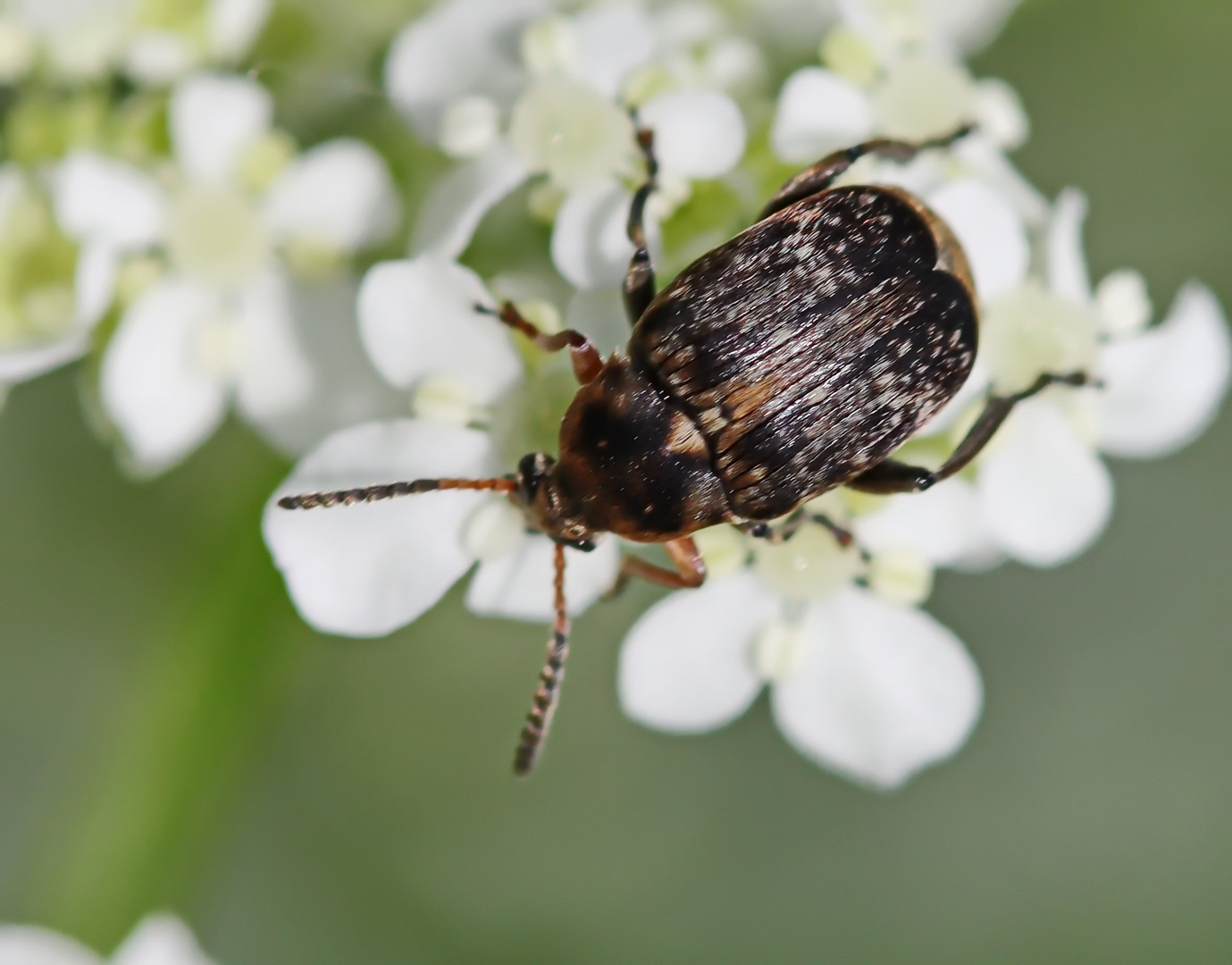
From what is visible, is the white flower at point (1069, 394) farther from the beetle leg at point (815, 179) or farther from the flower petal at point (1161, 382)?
the beetle leg at point (815, 179)

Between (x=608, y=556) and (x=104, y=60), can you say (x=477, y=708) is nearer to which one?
(x=608, y=556)

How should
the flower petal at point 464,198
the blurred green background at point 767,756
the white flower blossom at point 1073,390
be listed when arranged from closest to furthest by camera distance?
the flower petal at point 464,198, the white flower blossom at point 1073,390, the blurred green background at point 767,756

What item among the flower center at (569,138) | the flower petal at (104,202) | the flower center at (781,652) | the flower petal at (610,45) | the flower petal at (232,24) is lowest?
the flower center at (781,652)

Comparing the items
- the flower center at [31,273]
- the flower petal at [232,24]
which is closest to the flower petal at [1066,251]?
the flower petal at [232,24]

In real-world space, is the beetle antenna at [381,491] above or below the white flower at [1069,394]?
above

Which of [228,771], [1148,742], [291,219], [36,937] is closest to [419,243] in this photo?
[291,219]

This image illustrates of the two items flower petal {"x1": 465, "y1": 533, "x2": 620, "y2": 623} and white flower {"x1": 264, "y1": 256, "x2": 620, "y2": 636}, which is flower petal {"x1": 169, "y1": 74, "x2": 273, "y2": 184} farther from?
flower petal {"x1": 465, "y1": 533, "x2": 620, "y2": 623}

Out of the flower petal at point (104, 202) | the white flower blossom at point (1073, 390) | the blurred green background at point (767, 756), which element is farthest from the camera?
the blurred green background at point (767, 756)
